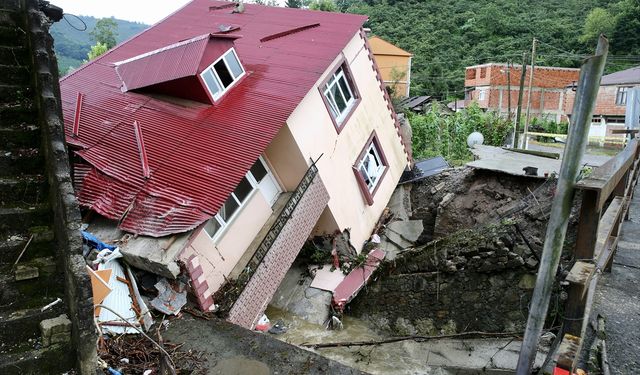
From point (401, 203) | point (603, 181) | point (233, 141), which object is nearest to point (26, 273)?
point (603, 181)

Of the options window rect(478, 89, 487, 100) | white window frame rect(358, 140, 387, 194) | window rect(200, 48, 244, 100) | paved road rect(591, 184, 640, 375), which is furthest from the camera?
window rect(478, 89, 487, 100)

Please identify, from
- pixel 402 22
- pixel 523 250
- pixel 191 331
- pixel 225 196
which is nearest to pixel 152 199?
pixel 225 196

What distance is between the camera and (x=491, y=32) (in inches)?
1800

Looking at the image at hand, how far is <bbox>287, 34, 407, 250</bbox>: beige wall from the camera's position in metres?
10.3

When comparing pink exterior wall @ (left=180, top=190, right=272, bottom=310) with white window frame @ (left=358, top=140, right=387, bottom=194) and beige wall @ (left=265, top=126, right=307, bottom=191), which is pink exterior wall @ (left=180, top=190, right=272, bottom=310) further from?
white window frame @ (left=358, top=140, right=387, bottom=194)

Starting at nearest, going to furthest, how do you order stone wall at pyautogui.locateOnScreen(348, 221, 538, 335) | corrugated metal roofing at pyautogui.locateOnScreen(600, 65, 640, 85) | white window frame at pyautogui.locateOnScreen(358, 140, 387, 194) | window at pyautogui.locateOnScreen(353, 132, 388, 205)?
stone wall at pyautogui.locateOnScreen(348, 221, 538, 335)
window at pyautogui.locateOnScreen(353, 132, 388, 205)
white window frame at pyautogui.locateOnScreen(358, 140, 387, 194)
corrugated metal roofing at pyautogui.locateOnScreen(600, 65, 640, 85)

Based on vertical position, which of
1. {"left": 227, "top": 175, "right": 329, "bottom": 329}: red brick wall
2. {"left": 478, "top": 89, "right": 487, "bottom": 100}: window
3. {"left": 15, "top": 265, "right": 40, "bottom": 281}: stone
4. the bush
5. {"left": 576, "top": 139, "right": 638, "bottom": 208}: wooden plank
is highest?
{"left": 576, "top": 139, "right": 638, "bottom": 208}: wooden plank

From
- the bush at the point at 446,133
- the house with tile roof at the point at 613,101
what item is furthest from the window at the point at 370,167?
the house with tile roof at the point at 613,101

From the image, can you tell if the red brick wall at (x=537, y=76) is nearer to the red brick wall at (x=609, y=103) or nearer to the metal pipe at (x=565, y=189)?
the red brick wall at (x=609, y=103)

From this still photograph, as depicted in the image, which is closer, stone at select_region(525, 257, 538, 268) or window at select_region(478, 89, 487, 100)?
stone at select_region(525, 257, 538, 268)

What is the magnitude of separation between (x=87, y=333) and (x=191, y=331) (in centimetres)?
270

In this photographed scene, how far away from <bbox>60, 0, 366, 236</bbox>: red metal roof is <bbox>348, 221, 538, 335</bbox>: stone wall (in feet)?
15.0

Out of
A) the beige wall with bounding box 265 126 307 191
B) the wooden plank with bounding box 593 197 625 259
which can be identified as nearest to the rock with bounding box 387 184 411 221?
the beige wall with bounding box 265 126 307 191

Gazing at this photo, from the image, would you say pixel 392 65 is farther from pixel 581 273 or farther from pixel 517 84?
pixel 581 273
